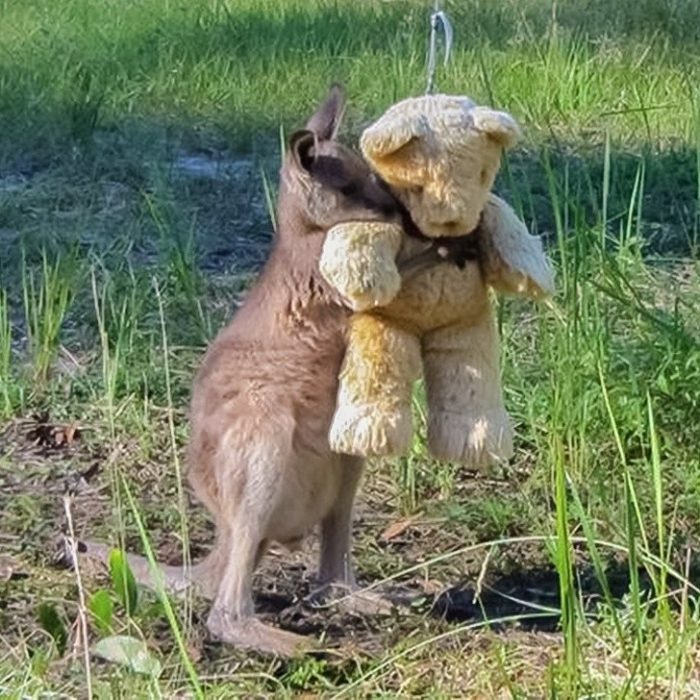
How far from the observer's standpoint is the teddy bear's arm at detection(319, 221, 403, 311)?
2820 millimetres

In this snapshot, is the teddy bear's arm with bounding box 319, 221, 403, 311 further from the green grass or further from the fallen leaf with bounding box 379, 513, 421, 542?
the fallen leaf with bounding box 379, 513, 421, 542

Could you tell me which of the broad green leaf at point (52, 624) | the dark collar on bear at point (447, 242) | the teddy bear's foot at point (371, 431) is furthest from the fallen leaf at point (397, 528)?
the broad green leaf at point (52, 624)

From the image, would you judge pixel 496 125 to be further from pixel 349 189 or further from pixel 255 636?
pixel 255 636

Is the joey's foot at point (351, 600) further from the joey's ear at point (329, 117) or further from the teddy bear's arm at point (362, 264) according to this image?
the joey's ear at point (329, 117)

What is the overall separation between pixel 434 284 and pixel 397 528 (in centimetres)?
90

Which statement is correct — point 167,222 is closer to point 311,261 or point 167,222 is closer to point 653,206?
point 653,206

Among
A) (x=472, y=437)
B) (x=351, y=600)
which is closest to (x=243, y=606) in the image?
(x=351, y=600)

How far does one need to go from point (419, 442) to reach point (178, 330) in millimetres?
1138

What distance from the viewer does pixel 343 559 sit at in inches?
130

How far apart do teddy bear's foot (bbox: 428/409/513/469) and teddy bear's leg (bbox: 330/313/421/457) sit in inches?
3.2

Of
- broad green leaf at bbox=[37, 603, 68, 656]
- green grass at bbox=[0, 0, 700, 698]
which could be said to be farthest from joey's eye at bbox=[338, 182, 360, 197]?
broad green leaf at bbox=[37, 603, 68, 656]

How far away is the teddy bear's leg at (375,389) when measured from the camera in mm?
2916

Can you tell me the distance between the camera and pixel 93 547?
347 centimetres

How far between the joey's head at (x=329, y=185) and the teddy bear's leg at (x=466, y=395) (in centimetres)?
25
